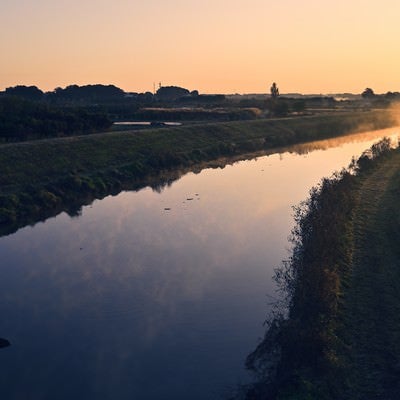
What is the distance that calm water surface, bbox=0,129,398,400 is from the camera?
16.4m

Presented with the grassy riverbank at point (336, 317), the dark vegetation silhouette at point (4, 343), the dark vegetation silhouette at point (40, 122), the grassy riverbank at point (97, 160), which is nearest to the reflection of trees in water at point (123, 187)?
the grassy riverbank at point (97, 160)

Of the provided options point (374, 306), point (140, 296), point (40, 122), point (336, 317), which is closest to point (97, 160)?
point (40, 122)

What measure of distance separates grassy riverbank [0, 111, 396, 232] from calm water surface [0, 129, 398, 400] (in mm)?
2876

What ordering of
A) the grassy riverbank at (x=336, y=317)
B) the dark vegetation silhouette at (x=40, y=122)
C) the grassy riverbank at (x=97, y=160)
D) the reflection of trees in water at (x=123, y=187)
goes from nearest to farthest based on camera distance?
the grassy riverbank at (x=336, y=317)
the reflection of trees in water at (x=123, y=187)
the grassy riverbank at (x=97, y=160)
the dark vegetation silhouette at (x=40, y=122)

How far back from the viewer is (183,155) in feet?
200

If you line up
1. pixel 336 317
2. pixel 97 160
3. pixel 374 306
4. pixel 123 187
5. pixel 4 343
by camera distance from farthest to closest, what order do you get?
1. pixel 97 160
2. pixel 123 187
3. pixel 374 306
4. pixel 336 317
5. pixel 4 343

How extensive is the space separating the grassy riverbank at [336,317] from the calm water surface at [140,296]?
1.22 m

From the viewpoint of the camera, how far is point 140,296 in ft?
73.5

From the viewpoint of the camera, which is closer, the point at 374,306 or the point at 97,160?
the point at 374,306

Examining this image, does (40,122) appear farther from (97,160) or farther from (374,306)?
(374,306)

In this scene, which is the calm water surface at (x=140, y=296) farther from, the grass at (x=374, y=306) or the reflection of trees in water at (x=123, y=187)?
the grass at (x=374, y=306)

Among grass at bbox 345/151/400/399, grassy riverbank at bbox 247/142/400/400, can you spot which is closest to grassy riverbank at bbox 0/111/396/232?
grassy riverbank at bbox 247/142/400/400

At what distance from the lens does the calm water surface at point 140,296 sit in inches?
647

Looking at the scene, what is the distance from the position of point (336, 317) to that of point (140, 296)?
25.0 ft
